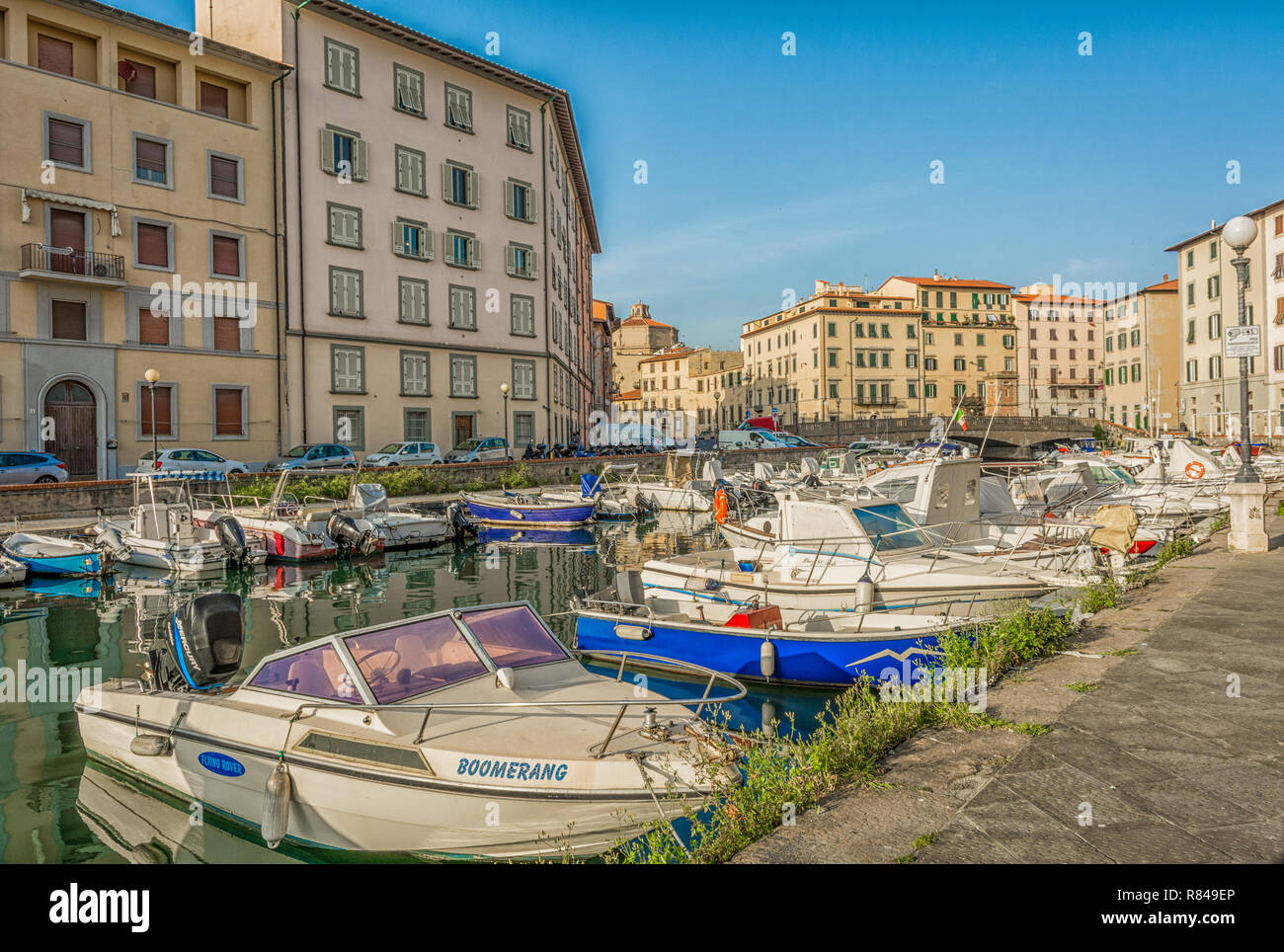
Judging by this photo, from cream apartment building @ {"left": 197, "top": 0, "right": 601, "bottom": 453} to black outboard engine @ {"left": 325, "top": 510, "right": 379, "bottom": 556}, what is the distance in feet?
43.4

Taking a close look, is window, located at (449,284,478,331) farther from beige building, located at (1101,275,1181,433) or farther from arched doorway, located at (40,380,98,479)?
beige building, located at (1101,275,1181,433)

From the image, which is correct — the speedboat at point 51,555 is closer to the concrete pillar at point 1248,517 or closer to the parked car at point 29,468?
the parked car at point 29,468

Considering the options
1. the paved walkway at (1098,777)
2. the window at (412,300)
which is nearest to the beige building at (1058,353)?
the window at (412,300)

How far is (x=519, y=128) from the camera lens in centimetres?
4578

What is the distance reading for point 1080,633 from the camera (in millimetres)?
9234

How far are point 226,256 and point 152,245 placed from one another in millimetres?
2714

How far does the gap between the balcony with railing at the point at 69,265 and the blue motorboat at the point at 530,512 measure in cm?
1558

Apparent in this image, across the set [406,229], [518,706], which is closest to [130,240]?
[406,229]

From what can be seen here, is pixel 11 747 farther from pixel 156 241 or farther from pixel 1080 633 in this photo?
pixel 156 241

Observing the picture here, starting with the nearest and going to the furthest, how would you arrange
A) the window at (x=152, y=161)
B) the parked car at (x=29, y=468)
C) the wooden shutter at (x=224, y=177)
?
the parked car at (x=29, y=468)
the window at (x=152, y=161)
the wooden shutter at (x=224, y=177)

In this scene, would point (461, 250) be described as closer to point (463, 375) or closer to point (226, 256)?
point (463, 375)

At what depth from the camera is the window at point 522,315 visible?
4522 centimetres

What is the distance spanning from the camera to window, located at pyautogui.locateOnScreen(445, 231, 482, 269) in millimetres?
42344

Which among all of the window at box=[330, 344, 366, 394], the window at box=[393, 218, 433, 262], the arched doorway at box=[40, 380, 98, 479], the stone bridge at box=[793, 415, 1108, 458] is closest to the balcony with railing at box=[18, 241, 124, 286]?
the arched doorway at box=[40, 380, 98, 479]
